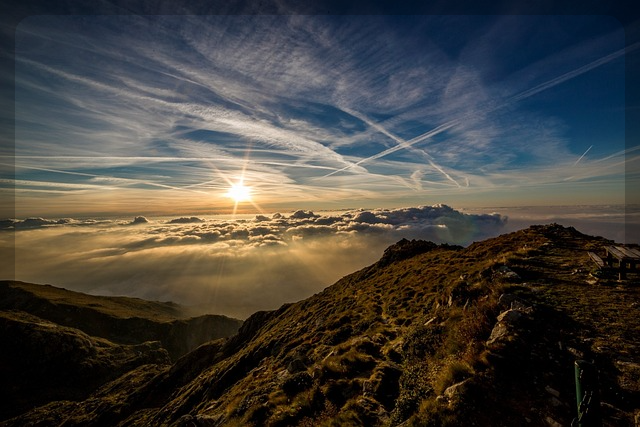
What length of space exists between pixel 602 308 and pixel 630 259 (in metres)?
4.38

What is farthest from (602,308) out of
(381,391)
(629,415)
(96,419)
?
(96,419)

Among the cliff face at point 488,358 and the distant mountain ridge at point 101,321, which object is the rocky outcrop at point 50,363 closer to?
the distant mountain ridge at point 101,321

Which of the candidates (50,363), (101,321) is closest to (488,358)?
(50,363)

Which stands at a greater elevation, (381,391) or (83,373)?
(381,391)

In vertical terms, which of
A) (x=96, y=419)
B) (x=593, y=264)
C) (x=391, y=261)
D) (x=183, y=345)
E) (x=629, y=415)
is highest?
(x=593, y=264)

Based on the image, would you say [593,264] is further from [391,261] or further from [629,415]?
[391,261]

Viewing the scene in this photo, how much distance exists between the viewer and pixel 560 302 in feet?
37.5

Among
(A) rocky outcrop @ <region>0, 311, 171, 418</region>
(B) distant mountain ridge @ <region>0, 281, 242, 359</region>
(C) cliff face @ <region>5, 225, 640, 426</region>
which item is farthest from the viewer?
(B) distant mountain ridge @ <region>0, 281, 242, 359</region>

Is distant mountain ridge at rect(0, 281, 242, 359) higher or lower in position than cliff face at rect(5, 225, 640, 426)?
lower

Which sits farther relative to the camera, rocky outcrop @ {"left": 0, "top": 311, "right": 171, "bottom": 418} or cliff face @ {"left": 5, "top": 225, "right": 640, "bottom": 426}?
rocky outcrop @ {"left": 0, "top": 311, "right": 171, "bottom": 418}

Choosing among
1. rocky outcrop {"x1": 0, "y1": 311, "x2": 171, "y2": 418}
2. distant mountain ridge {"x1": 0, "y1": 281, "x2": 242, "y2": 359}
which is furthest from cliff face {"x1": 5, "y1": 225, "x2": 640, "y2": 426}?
distant mountain ridge {"x1": 0, "y1": 281, "x2": 242, "y2": 359}

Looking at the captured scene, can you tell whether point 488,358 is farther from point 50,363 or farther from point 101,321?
point 101,321

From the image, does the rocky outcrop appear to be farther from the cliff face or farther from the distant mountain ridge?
the cliff face

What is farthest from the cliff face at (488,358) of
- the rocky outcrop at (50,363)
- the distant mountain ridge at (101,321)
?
the distant mountain ridge at (101,321)
